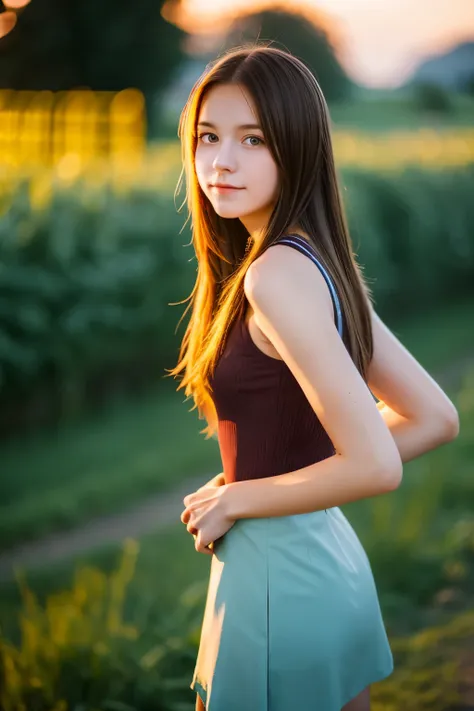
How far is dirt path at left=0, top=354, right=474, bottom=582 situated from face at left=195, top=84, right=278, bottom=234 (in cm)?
306

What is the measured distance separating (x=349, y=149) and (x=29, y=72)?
3.20m

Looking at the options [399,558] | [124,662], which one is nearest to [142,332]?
[399,558]

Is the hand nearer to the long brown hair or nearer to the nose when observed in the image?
the long brown hair

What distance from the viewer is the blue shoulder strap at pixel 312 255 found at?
1516 mm

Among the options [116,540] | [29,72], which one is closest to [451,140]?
[29,72]

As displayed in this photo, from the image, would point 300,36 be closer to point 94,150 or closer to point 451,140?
point 94,150

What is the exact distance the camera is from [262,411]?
1613mm

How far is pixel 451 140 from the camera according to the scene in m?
9.48

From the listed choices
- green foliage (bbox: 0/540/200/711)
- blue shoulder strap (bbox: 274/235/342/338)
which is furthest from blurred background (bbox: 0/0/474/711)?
blue shoulder strap (bbox: 274/235/342/338)

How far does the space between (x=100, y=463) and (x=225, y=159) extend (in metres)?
4.26

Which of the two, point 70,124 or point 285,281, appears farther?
point 70,124

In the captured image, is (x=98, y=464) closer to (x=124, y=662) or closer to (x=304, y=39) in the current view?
(x=124, y=662)

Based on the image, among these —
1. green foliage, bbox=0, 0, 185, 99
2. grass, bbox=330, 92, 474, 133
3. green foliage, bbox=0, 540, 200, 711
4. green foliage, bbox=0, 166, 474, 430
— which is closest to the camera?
green foliage, bbox=0, 540, 200, 711

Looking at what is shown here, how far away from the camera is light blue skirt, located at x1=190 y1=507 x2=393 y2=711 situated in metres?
1.62
